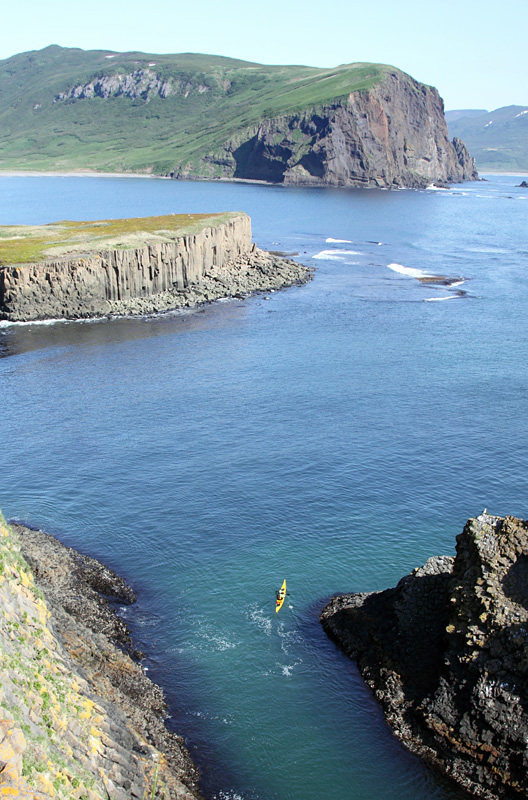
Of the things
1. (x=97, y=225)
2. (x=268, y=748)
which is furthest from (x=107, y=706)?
(x=97, y=225)

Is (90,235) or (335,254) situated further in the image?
(335,254)

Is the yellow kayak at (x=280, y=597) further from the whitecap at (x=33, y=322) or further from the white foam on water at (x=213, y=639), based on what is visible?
the whitecap at (x=33, y=322)

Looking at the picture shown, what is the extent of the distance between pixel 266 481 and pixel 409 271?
102623 millimetres

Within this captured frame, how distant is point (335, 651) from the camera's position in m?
39.2

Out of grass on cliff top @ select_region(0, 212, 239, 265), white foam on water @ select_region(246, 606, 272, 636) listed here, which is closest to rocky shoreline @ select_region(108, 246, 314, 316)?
grass on cliff top @ select_region(0, 212, 239, 265)

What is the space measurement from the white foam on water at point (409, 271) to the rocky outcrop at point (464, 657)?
112042 mm

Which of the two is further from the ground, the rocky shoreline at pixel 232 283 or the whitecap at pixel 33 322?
the rocky shoreline at pixel 232 283

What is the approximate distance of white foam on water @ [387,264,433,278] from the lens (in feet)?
476

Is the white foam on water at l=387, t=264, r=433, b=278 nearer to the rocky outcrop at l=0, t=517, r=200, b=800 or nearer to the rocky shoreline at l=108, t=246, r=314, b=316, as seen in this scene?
the rocky shoreline at l=108, t=246, r=314, b=316

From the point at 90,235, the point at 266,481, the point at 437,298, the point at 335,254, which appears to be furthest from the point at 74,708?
the point at 335,254

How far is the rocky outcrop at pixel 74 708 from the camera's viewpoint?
73.3 ft

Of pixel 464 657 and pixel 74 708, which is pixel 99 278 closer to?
pixel 464 657

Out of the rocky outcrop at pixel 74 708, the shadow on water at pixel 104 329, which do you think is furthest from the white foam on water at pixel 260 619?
the shadow on water at pixel 104 329

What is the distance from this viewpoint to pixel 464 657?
110 ft
